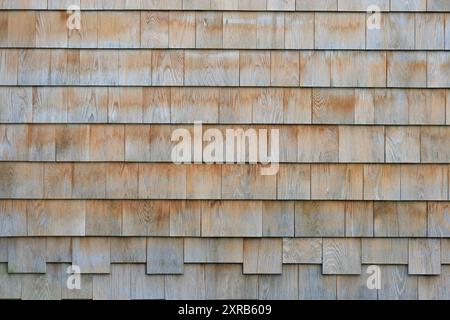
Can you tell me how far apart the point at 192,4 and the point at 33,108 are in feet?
3.38

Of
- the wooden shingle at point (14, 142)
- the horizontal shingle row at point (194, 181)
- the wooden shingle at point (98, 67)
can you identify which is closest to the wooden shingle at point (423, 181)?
the horizontal shingle row at point (194, 181)

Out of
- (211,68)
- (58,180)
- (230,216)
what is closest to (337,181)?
(230,216)

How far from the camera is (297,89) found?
3.88m

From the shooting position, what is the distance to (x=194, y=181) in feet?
12.7

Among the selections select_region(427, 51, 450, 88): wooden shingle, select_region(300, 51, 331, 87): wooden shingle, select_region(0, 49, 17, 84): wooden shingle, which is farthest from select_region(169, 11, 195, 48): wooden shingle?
select_region(427, 51, 450, 88): wooden shingle

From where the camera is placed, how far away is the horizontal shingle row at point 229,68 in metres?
3.88

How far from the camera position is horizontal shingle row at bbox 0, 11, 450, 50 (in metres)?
3.87

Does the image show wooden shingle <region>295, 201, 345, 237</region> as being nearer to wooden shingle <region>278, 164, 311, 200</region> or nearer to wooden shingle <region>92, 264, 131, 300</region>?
wooden shingle <region>278, 164, 311, 200</region>

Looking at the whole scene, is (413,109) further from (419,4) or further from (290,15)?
(290,15)

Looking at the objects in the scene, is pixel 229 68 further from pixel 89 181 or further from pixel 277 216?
pixel 89 181

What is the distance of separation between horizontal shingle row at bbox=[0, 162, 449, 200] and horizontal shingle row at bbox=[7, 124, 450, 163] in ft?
0.15

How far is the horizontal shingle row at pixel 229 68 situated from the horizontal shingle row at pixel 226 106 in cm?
5

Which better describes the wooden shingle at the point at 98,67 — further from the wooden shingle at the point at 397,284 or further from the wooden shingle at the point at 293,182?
the wooden shingle at the point at 397,284

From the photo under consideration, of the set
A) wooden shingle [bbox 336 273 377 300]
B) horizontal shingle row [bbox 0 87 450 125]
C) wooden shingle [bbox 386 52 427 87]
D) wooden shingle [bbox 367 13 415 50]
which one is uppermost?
wooden shingle [bbox 367 13 415 50]
